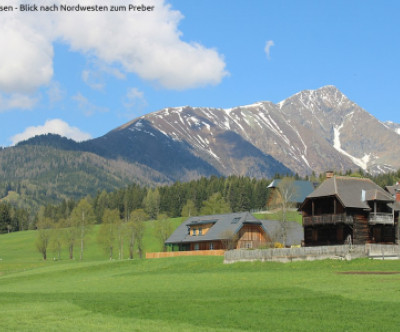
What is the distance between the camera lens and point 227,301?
125 ft

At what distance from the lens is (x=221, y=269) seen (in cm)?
6631

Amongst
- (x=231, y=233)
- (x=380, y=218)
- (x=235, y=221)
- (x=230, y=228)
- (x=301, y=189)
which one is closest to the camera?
(x=380, y=218)

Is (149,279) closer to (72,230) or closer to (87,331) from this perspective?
(87,331)

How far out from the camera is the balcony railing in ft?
250

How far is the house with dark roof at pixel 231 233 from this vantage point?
98.9 meters

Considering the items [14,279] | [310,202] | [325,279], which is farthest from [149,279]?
[310,202]

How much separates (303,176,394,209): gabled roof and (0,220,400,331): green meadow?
1530 cm

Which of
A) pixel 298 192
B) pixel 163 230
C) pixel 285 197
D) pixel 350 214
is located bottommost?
pixel 163 230

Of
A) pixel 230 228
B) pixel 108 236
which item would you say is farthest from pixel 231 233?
pixel 108 236

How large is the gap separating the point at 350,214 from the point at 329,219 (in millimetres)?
2588

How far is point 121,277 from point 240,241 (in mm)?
39335

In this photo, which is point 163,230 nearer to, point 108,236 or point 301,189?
point 108,236

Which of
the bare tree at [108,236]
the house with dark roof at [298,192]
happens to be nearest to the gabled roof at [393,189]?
the bare tree at [108,236]

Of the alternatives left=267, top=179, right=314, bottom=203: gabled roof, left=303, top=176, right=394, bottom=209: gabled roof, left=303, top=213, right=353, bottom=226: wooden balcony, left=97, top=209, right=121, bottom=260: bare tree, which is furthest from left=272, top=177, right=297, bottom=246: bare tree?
left=97, top=209, right=121, bottom=260: bare tree
